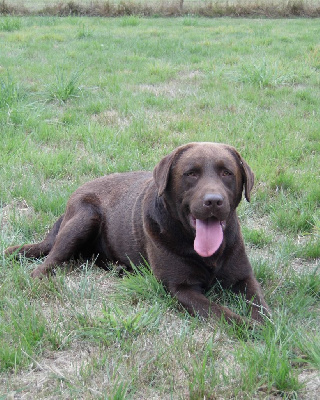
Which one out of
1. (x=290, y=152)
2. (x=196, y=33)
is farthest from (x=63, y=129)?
(x=196, y=33)

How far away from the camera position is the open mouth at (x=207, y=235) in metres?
3.45

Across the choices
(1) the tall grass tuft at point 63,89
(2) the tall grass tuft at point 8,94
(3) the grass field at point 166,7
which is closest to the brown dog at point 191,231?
(2) the tall grass tuft at point 8,94

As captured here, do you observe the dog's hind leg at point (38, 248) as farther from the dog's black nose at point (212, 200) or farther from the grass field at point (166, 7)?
the grass field at point (166, 7)

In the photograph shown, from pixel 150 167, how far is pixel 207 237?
244cm

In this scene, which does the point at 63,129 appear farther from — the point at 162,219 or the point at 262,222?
the point at 162,219

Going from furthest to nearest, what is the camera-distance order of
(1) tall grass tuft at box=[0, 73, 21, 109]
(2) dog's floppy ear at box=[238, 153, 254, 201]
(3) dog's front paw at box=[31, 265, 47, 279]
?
1. (1) tall grass tuft at box=[0, 73, 21, 109]
2. (3) dog's front paw at box=[31, 265, 47, 279]
3. (2) dog's floppy ear at box=[238, 153, 254, 201]

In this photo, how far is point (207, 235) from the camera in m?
3.48

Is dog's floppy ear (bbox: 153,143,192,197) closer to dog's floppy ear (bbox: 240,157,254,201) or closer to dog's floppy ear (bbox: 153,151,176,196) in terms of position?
dog's floppy ear (bbox: 153,151,176,196)

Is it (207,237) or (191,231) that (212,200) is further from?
(191,231)

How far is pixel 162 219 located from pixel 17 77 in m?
6.26

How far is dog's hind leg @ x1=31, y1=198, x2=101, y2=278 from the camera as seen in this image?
13.8ft

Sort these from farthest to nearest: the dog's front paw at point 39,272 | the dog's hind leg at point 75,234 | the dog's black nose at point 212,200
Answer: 1. the dog's hind leg at point 75,234
2. the dog's front paw at point 39,272
3. the dog's black nose at point 212,200

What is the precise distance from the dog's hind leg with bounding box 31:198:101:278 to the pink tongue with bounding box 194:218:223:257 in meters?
1.14

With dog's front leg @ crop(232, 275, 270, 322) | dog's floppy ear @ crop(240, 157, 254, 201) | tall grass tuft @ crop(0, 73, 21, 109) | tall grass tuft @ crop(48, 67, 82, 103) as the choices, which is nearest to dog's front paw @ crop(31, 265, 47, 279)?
dog's front leg @ crop(232, 275, 270, 322)
